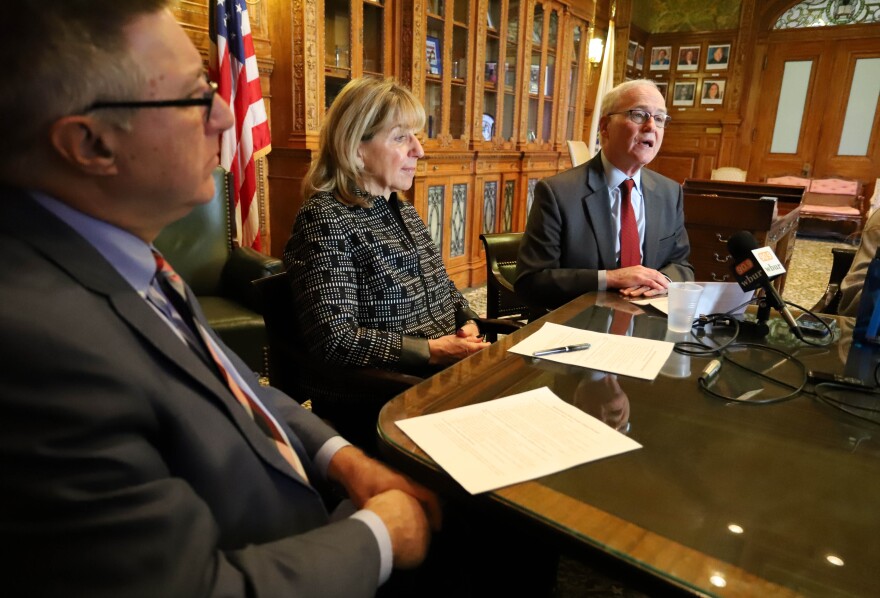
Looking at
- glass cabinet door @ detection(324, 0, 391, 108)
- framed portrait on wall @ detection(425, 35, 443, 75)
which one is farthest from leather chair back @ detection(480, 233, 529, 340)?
framed portrait on wall @ detection(425, 35, 443, 75)

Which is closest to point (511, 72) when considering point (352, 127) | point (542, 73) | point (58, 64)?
point (542, 73)

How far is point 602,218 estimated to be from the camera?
2.04m

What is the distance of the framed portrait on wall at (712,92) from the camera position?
8.43 metres

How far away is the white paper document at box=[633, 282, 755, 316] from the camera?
1.48 m

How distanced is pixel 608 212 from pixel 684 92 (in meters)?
7.81

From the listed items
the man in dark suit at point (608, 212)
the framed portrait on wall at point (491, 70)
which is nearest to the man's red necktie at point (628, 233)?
the man in dark suit at point (608, 212)

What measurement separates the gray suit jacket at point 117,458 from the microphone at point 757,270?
3.67ft

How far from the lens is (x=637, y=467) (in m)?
0.76

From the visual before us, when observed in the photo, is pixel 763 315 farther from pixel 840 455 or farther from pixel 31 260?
pixel 31 260

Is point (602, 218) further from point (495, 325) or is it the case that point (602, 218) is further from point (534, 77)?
point (534, 77)

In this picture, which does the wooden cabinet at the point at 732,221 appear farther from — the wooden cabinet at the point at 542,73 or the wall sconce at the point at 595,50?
the wall sconce at the point at 595,50

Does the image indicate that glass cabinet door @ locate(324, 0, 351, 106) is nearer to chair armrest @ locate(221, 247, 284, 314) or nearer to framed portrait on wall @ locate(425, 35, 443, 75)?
framed portrait on wall @ locate(425, 35, 443, 75)

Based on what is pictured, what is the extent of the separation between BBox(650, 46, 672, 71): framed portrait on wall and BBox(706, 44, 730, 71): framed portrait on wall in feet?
1.80

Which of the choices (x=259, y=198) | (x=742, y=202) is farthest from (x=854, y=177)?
(x=259, y=198)
